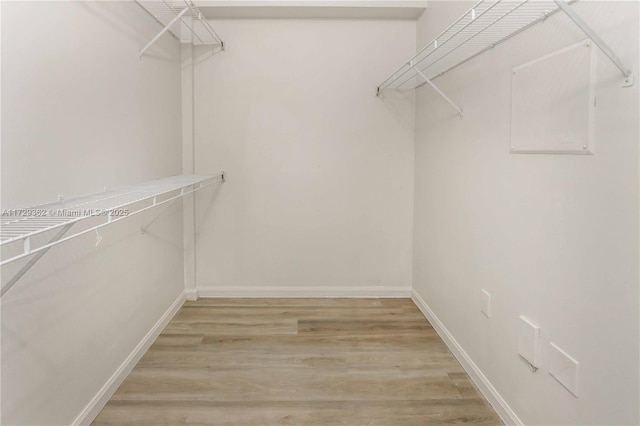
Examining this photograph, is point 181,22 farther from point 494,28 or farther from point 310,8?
point 494,28

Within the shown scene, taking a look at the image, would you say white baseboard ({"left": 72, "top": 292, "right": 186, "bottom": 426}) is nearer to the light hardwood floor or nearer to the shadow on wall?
the light hardwood floor

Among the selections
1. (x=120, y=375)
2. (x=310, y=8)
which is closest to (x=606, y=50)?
(x=310, y=8)

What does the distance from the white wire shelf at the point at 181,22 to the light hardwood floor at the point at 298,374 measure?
1718 millimetres

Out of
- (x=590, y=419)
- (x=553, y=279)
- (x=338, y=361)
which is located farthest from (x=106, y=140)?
(x=590, y=419)

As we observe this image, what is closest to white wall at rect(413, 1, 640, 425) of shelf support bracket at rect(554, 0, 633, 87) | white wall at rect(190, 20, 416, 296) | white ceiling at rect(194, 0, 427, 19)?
shelf support bracket at rect(554, 0, 633, 87)

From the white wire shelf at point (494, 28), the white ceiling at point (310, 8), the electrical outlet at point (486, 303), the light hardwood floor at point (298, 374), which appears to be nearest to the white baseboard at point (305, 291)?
the light hardwood floor at point (298, 374)

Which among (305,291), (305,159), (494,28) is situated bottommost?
(305,291)

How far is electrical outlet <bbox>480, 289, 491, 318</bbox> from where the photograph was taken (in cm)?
186

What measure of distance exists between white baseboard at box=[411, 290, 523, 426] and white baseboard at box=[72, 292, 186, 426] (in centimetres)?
176

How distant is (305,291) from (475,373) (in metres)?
1.47

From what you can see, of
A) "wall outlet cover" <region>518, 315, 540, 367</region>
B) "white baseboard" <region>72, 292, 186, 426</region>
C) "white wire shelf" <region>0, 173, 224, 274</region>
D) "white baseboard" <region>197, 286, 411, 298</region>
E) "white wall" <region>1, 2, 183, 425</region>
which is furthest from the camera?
"white baseboard" <region>197, 286, 411, 298</region>

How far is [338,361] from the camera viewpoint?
2.17 meters

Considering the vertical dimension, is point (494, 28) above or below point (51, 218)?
above

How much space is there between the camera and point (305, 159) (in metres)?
3.02
